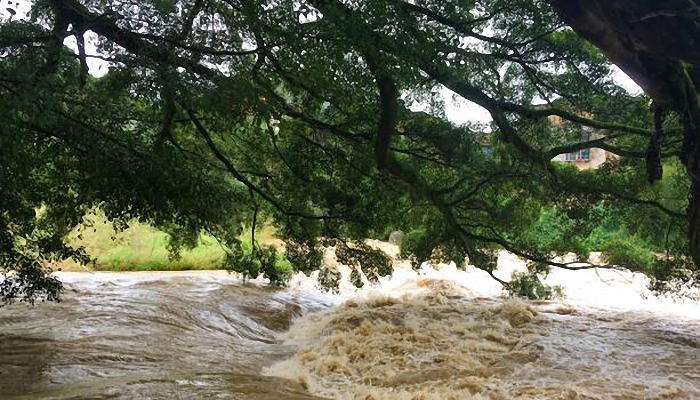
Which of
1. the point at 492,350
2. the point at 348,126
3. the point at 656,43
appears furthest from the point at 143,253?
the point at 656,43

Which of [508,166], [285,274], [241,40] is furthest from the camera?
[285,274]

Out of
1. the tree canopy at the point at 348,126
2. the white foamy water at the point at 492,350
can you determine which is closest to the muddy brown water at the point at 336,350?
the white foamy water at the point at 492,350

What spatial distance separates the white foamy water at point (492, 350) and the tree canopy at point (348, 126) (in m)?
0.92

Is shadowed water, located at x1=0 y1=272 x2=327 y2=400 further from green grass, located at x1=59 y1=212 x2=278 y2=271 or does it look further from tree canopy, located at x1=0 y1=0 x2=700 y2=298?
green grass, located at x1=59 y1=212 x2=278 y2=271

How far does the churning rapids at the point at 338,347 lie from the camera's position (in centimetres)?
554

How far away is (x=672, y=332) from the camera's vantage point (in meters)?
8.24

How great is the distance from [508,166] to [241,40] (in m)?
4.13

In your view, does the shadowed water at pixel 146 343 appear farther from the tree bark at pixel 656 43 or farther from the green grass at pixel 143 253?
the green grass at pixel 143 253

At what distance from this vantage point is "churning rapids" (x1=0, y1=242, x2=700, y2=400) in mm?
5543

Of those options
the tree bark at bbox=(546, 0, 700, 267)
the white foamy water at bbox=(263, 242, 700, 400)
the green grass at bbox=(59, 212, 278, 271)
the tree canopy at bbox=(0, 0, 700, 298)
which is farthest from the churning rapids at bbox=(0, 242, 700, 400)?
the green grass at bbox=(59, 212, 278, 271)

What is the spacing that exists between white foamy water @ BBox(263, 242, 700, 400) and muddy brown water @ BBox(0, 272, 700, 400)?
0.02 m

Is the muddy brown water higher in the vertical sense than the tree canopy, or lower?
lower

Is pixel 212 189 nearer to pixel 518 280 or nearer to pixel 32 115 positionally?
pixel 32 115

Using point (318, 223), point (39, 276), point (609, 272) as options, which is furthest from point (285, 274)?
point (609, 272)
